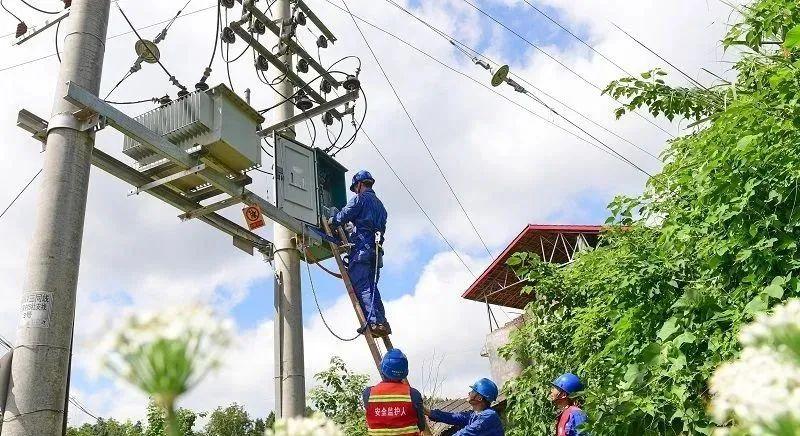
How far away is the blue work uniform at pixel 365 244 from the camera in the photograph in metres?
7.05

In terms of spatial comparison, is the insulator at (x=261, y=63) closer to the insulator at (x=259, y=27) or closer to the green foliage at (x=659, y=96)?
the insulator at (x=259, y=27)

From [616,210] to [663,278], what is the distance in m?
1.20

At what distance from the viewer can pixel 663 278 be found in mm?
5027

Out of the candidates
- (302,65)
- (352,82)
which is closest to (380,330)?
(352,82)

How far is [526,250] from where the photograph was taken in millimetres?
23156

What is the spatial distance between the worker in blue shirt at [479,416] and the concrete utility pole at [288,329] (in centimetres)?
174

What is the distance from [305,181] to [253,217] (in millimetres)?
909

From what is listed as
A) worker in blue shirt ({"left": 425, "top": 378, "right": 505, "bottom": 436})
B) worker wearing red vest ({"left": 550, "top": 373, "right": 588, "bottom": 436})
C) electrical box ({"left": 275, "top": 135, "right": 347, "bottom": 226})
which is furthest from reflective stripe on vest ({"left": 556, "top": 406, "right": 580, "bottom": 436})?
electrical box ({"left": 275, "top": 135, "right": 347, "bottom": 226})

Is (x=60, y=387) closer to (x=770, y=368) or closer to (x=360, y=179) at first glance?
(x=360, y=179)

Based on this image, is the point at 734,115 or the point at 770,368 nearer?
the point at 770,368

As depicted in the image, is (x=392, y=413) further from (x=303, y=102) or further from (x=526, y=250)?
(x=526, y=250)

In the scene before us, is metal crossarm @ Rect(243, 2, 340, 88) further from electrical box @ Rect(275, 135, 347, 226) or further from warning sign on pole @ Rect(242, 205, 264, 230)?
warning sign on pole @ Rect(242, 205, 264, 230)

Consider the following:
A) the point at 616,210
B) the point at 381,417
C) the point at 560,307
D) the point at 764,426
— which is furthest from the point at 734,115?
the point at 764,426

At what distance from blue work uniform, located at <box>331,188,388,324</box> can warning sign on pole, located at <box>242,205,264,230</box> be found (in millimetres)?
934
